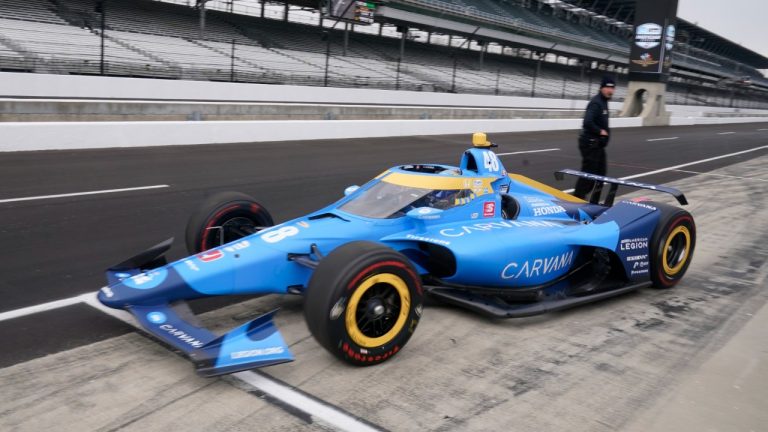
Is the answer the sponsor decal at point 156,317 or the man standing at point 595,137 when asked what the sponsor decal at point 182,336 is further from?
the man standing at point 595,137

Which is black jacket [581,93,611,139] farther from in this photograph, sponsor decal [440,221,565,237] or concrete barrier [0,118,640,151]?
concrete barrier [0,118,640,151]

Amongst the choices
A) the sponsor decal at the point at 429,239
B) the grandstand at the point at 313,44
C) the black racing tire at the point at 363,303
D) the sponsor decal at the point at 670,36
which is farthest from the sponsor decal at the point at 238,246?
the sponsor decal at the point at 670,36

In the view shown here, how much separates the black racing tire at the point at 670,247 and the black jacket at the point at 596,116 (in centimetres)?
321

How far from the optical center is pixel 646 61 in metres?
34.1

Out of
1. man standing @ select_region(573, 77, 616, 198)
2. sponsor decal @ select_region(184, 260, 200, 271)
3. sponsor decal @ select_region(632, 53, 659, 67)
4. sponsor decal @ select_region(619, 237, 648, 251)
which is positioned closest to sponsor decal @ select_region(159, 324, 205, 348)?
sponsor decal @ select_region(184, 260, 200, 271)

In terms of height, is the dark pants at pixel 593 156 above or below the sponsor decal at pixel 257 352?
above

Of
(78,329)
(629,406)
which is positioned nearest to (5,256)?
(78,329)

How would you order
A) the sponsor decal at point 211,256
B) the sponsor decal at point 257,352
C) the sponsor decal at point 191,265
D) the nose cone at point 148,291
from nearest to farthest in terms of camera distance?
the sponsor decal at point 257,352 → the nose cone at point 148,291 → the sponsor decal at point 191,265 → the sponsor decal at point 211,256

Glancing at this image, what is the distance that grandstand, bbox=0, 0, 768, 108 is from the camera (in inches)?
974

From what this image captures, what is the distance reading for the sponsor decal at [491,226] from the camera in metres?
4.81

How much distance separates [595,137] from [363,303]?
6.32 meters

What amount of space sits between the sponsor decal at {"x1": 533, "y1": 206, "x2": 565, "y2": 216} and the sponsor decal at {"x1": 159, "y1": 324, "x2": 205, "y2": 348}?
339 centimetres

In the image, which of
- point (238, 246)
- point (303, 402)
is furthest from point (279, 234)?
point (303, 402)

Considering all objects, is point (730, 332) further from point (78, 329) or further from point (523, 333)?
point (78, 329)
